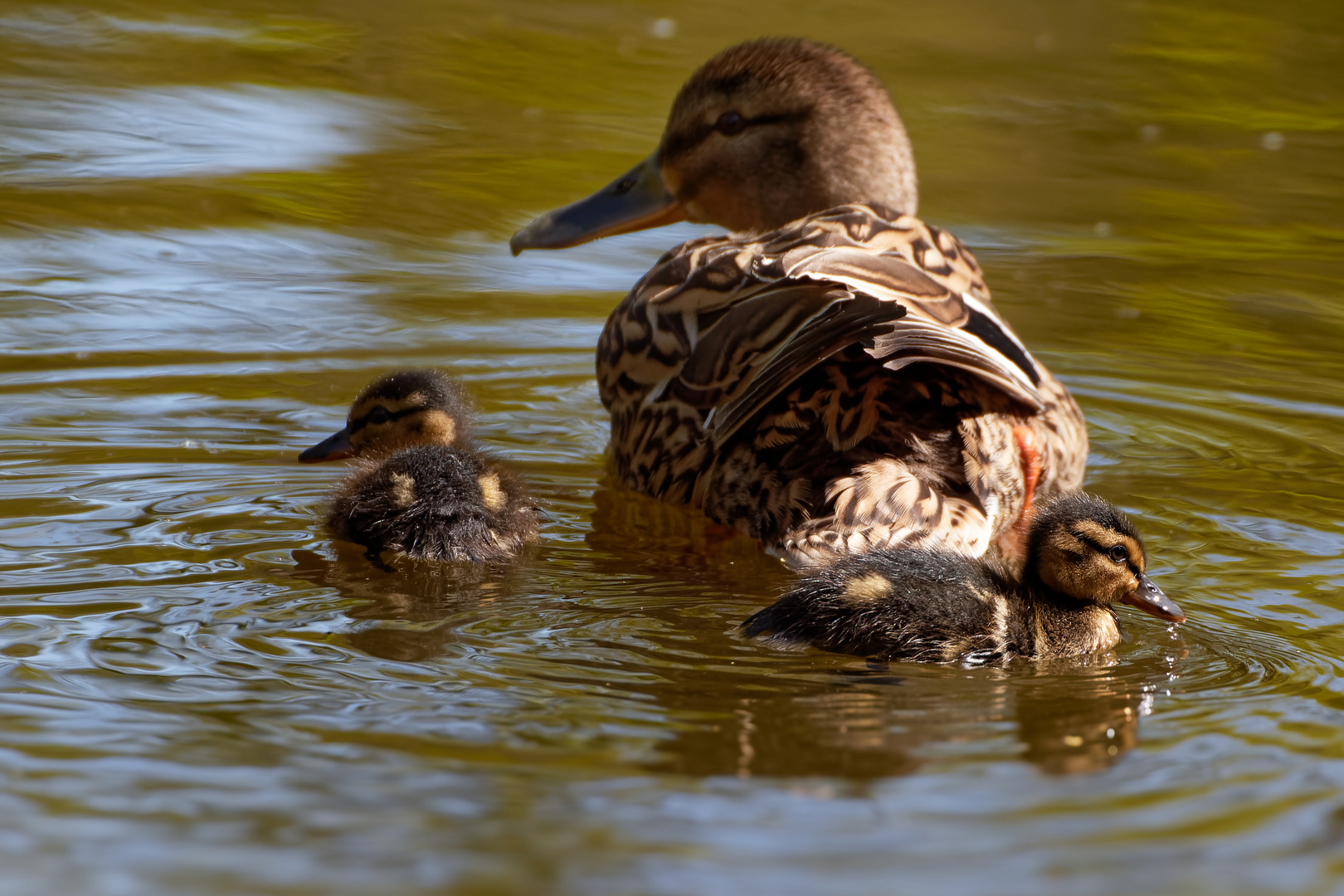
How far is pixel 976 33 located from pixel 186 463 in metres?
6.93

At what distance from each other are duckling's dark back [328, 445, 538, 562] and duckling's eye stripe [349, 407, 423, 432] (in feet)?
1.78

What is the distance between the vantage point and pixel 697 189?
629 centimetres

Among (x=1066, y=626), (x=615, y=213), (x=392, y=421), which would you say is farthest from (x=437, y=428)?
(x=1066, y=626)

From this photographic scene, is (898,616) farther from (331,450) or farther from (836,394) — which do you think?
(331,450)

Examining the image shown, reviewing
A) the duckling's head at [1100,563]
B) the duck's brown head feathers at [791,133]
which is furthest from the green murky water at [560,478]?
the duck's brown head feathers at [791,133]

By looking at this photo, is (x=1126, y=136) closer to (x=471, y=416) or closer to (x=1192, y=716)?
(x=471, y=416)

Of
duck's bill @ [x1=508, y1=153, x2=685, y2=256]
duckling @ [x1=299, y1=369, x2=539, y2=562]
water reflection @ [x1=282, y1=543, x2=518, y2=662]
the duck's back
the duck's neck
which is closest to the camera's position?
water reflection @ [x1=282, y1=543, x2=518, y2=662]

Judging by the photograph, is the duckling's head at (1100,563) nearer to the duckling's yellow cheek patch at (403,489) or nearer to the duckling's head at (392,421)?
the duckling's yellow cheek patch at (403,489)

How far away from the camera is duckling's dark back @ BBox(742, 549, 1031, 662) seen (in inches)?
144

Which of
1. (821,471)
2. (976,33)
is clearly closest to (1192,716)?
(821,471)

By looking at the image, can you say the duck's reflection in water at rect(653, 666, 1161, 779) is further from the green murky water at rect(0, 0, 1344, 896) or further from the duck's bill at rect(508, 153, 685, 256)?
the duck's bill at rect(508, 153, 685, 256)

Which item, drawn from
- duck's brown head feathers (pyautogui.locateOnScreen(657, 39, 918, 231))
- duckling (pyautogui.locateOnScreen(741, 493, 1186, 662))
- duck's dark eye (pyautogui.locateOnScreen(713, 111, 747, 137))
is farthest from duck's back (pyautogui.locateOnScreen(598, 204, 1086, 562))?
duck's dark eye (pyautogui.locateOnScreen(713, 111, 747, 137))

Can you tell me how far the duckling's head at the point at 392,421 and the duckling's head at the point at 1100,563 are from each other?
187 centimetres

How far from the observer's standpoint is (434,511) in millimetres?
4277
